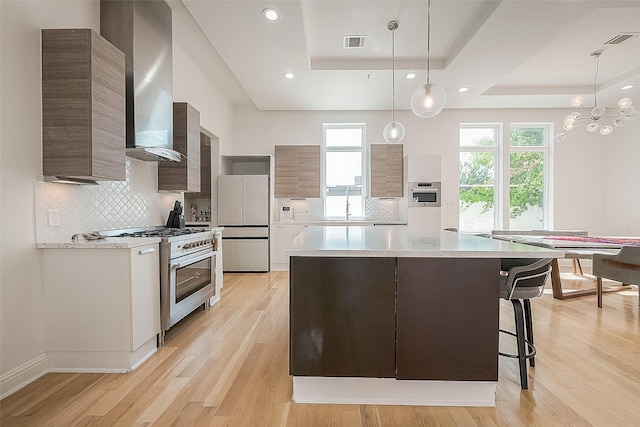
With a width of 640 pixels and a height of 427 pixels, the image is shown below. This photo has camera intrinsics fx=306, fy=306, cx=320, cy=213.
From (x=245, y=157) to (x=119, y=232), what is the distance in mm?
3384

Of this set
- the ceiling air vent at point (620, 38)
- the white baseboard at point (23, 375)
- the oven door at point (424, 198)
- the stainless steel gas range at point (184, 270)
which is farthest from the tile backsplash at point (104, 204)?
the ceiling air vent at point (620, 38)

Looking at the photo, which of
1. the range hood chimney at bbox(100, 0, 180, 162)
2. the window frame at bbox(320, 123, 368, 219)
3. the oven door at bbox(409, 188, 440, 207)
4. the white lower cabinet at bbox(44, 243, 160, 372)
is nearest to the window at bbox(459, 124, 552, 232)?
the oven door at bbox(409, 188, 440, 207)

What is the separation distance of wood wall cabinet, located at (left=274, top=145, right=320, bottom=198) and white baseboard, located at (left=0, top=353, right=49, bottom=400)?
4171 mm

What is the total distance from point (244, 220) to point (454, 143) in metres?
4.38

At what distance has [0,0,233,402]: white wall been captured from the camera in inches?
72.5

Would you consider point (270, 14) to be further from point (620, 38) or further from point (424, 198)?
point (620, 38)

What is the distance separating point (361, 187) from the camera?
6273 millimetres

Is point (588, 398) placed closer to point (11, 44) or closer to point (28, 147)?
point (28, 147)

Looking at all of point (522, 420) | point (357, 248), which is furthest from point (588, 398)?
point (357, 248)

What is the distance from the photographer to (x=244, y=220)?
5.46 meters

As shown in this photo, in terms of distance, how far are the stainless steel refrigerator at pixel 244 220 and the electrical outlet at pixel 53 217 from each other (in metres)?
3.25

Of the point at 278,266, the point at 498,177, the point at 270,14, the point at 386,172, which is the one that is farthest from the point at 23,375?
the point at 498,177

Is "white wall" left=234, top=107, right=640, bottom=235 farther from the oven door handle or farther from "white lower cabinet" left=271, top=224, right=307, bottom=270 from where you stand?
the oven door handle

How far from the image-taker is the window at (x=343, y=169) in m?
6.28
